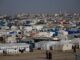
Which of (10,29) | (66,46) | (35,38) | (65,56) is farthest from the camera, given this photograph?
(10,29)

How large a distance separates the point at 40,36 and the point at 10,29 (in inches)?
29.5

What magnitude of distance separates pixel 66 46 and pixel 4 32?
1.44 metres

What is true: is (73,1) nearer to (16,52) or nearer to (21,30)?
(21,30)

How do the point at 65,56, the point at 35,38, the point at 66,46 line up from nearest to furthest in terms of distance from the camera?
the point at 65,56 < the point at 66,46 < the point at 35,38

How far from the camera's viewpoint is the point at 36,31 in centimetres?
548

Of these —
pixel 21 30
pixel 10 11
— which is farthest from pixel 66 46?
pixel 10 11

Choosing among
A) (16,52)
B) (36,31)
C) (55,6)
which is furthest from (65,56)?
(55,6)

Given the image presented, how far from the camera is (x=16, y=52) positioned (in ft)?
14.6

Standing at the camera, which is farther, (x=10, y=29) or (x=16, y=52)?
(x=10, y=29)

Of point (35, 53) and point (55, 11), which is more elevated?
A: point (55, 11)

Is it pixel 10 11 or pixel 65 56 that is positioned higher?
pixel 10 11

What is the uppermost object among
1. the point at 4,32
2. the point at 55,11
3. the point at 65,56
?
the point at 55,11

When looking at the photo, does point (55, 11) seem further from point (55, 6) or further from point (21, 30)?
point (21, 30)

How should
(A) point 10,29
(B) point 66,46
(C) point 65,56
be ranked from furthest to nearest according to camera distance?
(A) point 10,29 → (B) point 66,46 → (C) point 65,56
